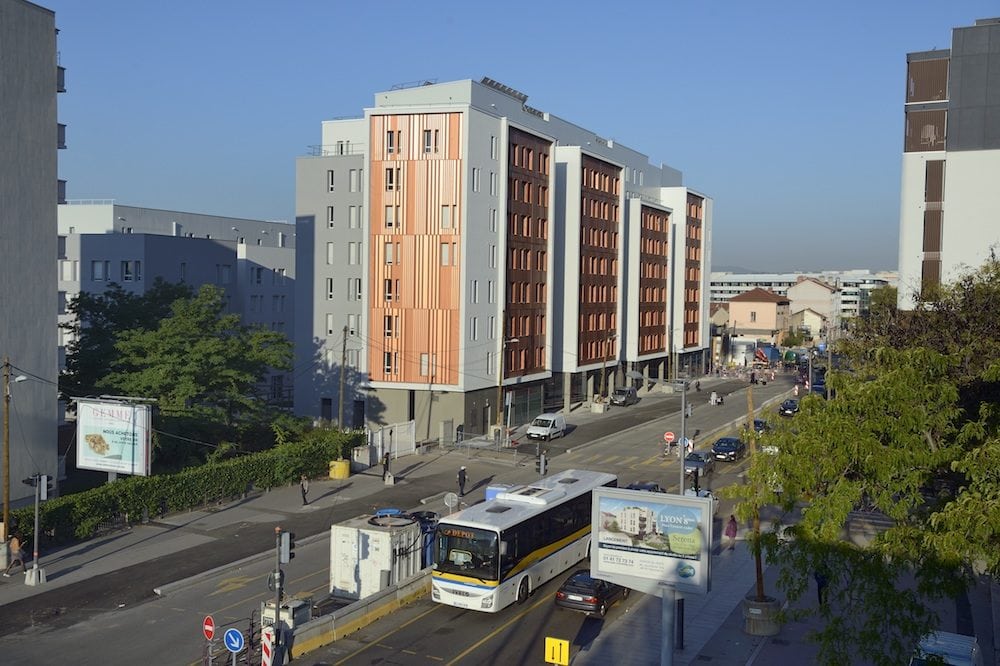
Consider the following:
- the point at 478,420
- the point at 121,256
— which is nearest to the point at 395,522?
the point at 478,420

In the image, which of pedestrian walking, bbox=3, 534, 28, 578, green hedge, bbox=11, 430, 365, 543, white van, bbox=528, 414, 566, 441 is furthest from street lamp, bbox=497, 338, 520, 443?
→ pedestrian walking, bbox=3, 534, 28, 578

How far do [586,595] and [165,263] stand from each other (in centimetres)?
6460

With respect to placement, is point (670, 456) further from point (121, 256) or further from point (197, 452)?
point (121, 256)

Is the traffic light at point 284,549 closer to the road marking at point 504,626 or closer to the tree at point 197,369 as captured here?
the road marking at point 504,626

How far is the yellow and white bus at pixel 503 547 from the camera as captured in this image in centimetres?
2675

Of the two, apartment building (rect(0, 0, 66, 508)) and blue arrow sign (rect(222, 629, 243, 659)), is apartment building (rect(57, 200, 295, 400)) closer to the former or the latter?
apartment building (rect(0, 0, 66, 508))

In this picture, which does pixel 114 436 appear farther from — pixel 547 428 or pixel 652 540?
pixel 547 428

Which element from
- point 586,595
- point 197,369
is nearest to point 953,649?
point 586,595

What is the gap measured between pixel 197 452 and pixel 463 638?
24.8m

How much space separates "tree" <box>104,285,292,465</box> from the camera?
148 ft

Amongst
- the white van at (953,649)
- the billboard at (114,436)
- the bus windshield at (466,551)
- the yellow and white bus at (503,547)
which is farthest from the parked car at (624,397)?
the white van at (953,649)

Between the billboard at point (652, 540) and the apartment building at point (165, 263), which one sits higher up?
the apartment building at point (165, 263)

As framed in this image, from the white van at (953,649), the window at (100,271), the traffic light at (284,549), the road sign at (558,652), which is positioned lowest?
the road sign at (558,652)

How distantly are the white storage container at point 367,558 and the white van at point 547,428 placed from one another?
1403 inches
